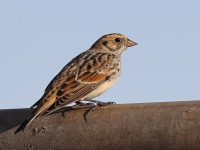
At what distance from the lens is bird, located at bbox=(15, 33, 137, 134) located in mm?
A: 6152

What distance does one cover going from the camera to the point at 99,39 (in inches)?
338

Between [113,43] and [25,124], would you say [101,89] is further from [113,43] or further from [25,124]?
[25,124]

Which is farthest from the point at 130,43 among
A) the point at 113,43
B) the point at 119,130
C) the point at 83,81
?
the point at 119,130

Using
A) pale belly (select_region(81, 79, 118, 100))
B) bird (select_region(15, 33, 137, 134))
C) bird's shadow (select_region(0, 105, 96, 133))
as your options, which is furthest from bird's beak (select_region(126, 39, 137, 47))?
bird's shadow (select_region(0, 105, 96, 133))

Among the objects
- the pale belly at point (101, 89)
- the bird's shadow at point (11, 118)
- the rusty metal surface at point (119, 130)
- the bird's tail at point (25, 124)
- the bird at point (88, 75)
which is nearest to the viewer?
the rusty metal surface at point (119, 130)

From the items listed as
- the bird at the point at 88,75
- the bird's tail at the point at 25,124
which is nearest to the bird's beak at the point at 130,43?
the bird at the point at 88,75

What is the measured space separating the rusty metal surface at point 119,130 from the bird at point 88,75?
81 centimetres

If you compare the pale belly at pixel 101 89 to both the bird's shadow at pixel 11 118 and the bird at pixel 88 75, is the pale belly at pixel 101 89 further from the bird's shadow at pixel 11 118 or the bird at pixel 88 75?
the bird's shadow at pixel 11 118

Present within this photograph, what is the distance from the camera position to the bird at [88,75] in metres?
6.15

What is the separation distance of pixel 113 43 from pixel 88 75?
4.92ft

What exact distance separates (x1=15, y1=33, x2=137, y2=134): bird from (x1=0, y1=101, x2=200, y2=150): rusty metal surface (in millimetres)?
809

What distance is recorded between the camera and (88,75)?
714 cm

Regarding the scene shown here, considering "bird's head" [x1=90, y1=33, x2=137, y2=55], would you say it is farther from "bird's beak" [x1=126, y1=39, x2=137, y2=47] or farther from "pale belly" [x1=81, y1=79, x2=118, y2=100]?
"pale belly" [x1=81, y1=79, x2=118, y2=100]

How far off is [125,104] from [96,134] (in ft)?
1.20
